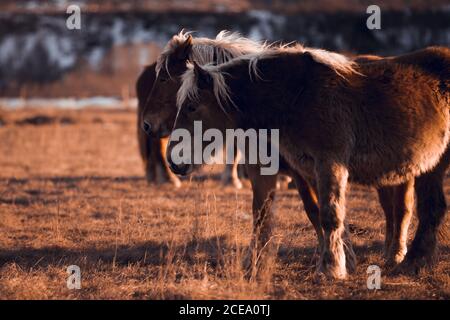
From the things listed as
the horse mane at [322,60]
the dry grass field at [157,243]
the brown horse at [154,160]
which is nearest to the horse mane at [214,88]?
the horse mane at [322,60]

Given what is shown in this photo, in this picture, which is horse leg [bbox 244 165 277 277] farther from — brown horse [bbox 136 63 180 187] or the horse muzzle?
brown horse [bbox 136 63 180 187]

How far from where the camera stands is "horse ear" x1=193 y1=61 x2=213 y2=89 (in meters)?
5.91

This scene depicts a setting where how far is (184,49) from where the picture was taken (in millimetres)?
7895

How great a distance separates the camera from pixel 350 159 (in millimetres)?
5770

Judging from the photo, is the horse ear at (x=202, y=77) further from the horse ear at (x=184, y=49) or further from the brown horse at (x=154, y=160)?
the brown horse at (x=154, y=160)

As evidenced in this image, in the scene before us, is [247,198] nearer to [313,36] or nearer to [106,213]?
[106,213]

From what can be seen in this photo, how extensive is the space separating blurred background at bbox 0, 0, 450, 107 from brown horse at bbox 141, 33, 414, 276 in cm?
1838

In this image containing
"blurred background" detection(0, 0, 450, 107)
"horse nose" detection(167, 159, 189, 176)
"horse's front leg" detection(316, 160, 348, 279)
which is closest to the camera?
"horse's front leg" detection(316, 160, 348, 279)

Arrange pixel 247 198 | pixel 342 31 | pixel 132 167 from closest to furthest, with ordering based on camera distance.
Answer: pixel 247 198 → pixel 132 167 → pixel 342 31

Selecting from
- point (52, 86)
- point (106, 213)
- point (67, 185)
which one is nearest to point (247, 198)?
point (106, 213)

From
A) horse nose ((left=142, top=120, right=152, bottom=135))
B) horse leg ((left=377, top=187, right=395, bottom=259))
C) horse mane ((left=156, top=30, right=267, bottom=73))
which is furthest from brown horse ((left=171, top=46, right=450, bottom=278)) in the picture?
horse nose ((left=142, top=120, right=152, bottom=135))

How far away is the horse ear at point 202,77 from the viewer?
19.4 ft
